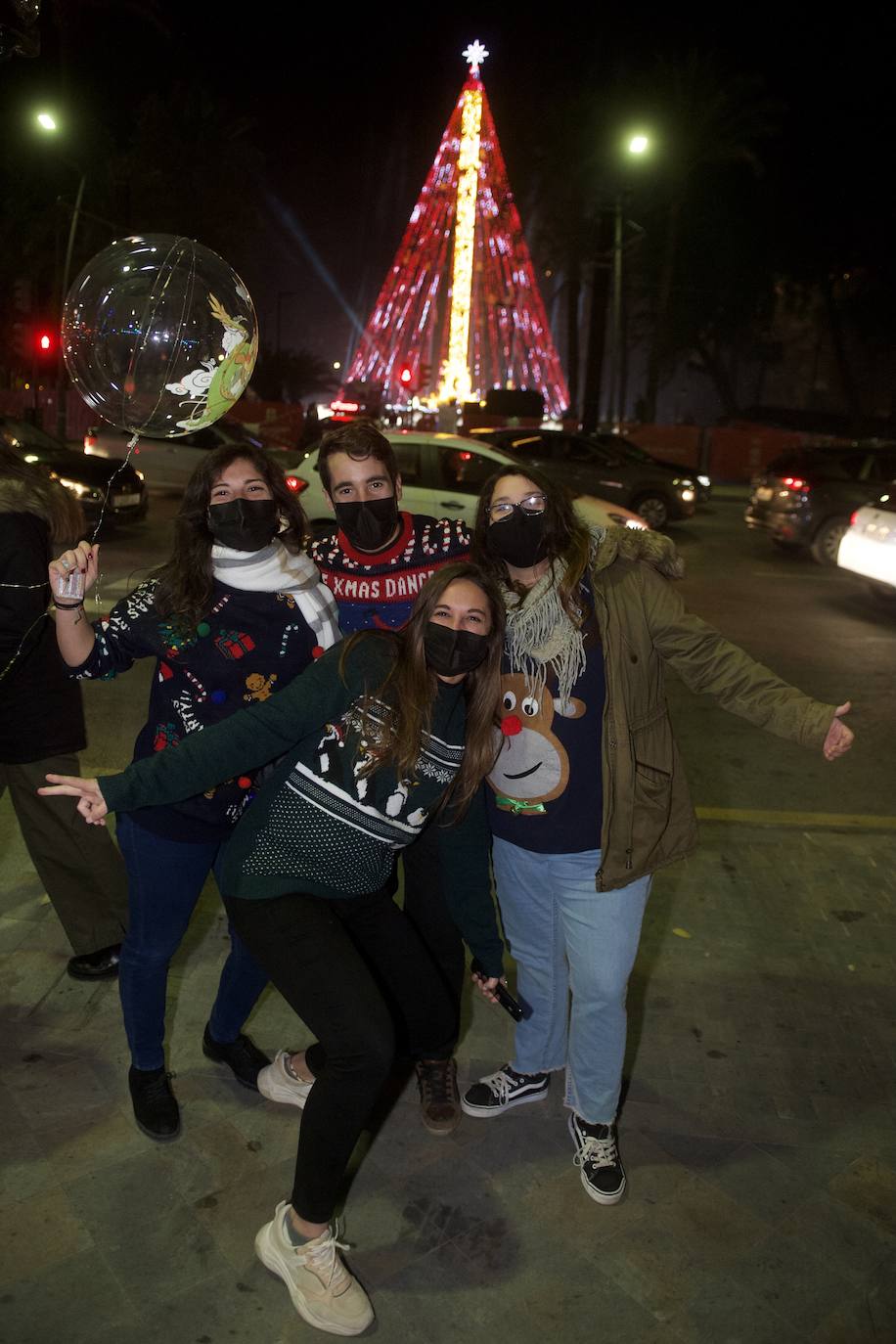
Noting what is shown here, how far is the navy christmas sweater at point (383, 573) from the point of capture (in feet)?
10.1

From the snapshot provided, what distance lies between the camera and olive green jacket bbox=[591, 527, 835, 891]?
8.96ft

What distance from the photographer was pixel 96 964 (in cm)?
380

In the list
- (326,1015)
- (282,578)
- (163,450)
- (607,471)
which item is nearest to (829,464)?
(607,471)

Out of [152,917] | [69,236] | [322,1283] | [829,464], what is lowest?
[322,1283]

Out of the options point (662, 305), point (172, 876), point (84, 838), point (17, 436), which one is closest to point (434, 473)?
point (17, 436)

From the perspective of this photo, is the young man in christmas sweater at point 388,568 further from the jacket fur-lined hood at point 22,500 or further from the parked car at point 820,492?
the parked car at point 820,492

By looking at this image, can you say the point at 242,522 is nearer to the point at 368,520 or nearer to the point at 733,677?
the point at 368,520

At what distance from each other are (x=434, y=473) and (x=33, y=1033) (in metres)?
9.92

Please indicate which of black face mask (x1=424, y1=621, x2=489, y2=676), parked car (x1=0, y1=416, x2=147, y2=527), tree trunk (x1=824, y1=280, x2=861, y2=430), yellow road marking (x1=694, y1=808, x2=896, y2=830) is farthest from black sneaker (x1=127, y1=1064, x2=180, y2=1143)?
tree trunk (x1=824, y1=280, x2=861, y2=430)

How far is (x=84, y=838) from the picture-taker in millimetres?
3727

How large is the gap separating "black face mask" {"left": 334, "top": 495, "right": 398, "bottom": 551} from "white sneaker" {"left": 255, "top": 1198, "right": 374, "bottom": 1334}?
5.90ft

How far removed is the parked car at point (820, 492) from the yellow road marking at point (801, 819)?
375 inches

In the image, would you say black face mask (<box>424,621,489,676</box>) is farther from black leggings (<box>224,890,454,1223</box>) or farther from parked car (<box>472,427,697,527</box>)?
parked car (<box>472,427,697,527</box>)

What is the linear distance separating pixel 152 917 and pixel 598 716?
4.31 ft
